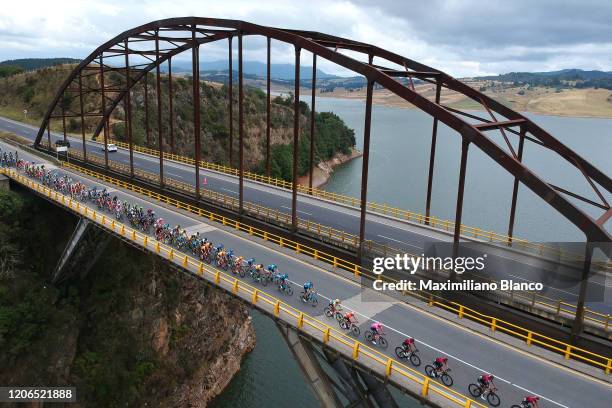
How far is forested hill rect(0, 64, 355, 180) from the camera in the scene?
10094 centimetres

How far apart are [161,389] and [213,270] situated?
18.1 m

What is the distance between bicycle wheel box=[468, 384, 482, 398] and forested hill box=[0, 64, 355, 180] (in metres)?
87.0

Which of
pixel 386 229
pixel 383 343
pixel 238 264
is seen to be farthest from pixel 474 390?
pixel 386 229

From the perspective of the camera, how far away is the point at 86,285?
142 feet

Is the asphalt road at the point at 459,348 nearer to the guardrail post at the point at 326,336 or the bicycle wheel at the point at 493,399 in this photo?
the bicycle wheel at the point at 493,399

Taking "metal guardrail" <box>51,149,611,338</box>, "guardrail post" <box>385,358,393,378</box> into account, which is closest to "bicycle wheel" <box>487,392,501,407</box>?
"guardrail post" <box>385,358,393,378</box>

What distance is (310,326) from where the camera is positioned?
22.3m

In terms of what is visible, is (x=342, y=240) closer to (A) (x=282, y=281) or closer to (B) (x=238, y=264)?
(A) (x=282, y=281)

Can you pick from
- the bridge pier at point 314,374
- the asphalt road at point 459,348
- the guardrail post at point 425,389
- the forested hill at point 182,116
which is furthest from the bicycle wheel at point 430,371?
the forested hill at point 182,116

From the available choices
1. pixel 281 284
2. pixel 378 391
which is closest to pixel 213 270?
pixel 281 284

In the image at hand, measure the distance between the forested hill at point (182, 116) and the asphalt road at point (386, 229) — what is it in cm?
4179

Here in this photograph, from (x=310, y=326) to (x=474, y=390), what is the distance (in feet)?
25.9

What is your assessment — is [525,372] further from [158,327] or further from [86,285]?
[86,285]

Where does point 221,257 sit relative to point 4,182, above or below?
below
